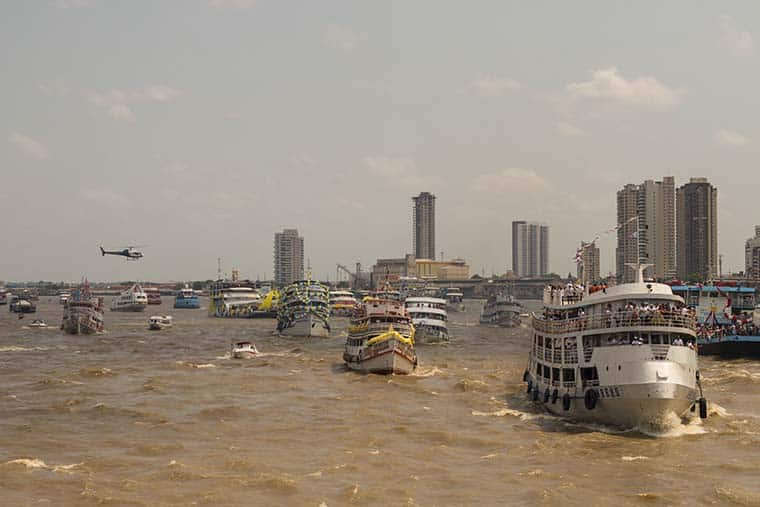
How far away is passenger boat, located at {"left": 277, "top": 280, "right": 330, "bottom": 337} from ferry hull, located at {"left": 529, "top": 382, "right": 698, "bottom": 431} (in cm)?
8690

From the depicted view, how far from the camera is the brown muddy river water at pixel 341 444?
117ft

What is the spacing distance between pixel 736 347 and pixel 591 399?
2058 inches

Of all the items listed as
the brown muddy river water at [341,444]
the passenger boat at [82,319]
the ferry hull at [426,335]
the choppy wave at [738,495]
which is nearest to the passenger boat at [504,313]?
the ferry hull at [426,335]

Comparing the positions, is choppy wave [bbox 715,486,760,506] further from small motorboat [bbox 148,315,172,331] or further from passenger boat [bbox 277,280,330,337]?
small motorboat [bbox 148,315,172,331]

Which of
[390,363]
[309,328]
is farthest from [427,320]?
[390,363]

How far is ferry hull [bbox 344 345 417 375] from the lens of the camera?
235 ft

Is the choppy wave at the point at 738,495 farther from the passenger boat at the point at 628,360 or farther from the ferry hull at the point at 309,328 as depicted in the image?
the ferry hull at the point at 309,328

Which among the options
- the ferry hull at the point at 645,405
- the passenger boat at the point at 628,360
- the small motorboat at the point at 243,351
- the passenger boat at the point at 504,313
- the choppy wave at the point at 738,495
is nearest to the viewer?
the choppy wave at the point at 738,495

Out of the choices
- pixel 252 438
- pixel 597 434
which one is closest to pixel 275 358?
pixel 252 438

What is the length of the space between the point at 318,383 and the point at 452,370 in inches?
619

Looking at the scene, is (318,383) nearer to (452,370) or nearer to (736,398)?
(452,370)

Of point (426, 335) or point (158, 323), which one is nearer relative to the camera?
point (426, 335)

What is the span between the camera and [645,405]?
42531 millimetres

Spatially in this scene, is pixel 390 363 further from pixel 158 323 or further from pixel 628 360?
pixel 158 323
